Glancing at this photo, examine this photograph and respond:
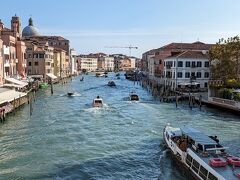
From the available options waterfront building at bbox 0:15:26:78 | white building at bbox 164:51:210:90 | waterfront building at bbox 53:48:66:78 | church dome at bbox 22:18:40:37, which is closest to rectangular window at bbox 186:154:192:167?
waterfront building at bbox 0:15:26:78

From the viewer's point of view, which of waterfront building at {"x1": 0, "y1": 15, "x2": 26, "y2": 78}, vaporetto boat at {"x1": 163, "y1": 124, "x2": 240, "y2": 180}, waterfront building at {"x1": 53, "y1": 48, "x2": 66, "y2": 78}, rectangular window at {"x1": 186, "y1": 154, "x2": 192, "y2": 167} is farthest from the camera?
waterfront building at {"x1": 53, "y1": 48, "x2": 66, "y2": 78}

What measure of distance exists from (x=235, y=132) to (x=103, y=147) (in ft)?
29.8

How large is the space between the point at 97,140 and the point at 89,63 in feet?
486

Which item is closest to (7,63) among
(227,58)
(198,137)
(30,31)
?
(227,58)

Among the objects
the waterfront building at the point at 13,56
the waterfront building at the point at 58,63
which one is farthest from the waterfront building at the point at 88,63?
the waterfront building at the point at 13,56

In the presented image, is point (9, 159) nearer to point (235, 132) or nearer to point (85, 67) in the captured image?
point (235, 132)

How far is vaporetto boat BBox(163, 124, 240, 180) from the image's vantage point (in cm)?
1369

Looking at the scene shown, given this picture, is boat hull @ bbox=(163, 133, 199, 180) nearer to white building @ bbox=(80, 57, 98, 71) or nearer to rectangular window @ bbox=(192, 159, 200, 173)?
rectangular window @ bbox=(192, 159, 200, 173)

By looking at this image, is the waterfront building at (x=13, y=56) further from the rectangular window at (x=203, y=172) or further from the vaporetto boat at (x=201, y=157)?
the rectangular window at (x=203, y=172)

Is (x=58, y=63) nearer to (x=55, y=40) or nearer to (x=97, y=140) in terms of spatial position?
(x=55, y=40)

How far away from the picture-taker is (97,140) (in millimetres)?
22141

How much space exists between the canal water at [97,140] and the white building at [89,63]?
129m

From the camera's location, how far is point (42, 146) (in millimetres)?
20594

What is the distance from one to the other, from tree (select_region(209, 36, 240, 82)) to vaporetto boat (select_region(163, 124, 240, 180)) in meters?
22.0
